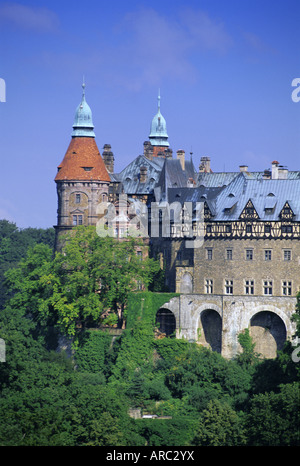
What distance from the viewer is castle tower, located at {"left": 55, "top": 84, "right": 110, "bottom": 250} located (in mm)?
141000

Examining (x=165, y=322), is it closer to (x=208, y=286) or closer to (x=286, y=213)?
(x=208, y=286)

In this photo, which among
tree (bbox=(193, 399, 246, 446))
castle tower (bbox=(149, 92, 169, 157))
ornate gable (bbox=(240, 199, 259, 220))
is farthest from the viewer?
castle tower (bbox=(149, 92, 169, 157))

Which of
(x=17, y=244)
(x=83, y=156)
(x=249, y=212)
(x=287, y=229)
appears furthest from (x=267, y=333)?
(x=17, y=244)

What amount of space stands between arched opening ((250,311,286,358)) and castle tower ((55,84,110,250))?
708 inches

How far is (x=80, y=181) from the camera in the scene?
141 m

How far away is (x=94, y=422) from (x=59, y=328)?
24683 millimetres

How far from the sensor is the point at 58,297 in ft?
445

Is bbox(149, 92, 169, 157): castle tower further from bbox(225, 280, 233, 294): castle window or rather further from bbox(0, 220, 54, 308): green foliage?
bbox(225, 280, 233, 294): castle window

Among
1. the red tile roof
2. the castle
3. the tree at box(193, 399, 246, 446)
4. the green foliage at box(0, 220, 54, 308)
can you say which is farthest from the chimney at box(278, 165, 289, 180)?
the green foliage at box(0, 220, 54, 308)

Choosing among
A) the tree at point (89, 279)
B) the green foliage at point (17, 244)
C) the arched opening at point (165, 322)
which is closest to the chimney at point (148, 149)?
the tree at point (89, 279)

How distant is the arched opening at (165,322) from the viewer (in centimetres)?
13425

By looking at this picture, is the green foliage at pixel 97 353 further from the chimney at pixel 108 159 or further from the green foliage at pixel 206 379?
the chimney at pixel 108 159

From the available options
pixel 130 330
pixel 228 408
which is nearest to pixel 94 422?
pixel 228 408
